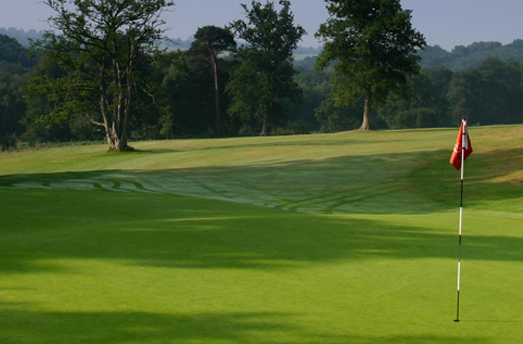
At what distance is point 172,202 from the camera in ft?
73.8

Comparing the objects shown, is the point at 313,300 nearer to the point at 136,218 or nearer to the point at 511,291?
the point at 511,291

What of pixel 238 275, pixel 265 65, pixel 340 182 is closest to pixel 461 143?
pixel 238 275

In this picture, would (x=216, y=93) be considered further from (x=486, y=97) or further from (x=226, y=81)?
(x=486, y=97)

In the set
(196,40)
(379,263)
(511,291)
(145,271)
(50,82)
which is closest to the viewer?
(511,291)

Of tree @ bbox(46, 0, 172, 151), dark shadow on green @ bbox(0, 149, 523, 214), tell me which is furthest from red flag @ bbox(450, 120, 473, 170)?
tree @ bbox(46, 0, 172, 151)

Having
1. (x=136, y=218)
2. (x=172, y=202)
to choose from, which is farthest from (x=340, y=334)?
(x=172, y=202)

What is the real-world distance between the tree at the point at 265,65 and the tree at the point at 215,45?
2104mm

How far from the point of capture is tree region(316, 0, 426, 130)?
6162cm

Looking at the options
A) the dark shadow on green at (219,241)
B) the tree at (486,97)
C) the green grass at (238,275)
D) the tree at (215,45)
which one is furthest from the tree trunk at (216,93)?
the dark shadow on green at (219,241)

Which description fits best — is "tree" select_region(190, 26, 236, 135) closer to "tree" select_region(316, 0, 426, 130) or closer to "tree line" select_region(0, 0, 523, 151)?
"tree line" select_region(0, 0, 523, 151)

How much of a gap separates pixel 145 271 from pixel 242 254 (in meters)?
1.99

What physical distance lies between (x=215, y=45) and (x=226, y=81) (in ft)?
15.6

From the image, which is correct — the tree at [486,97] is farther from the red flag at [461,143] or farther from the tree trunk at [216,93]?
the red flag at [461,143]

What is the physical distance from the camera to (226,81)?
316 ft
